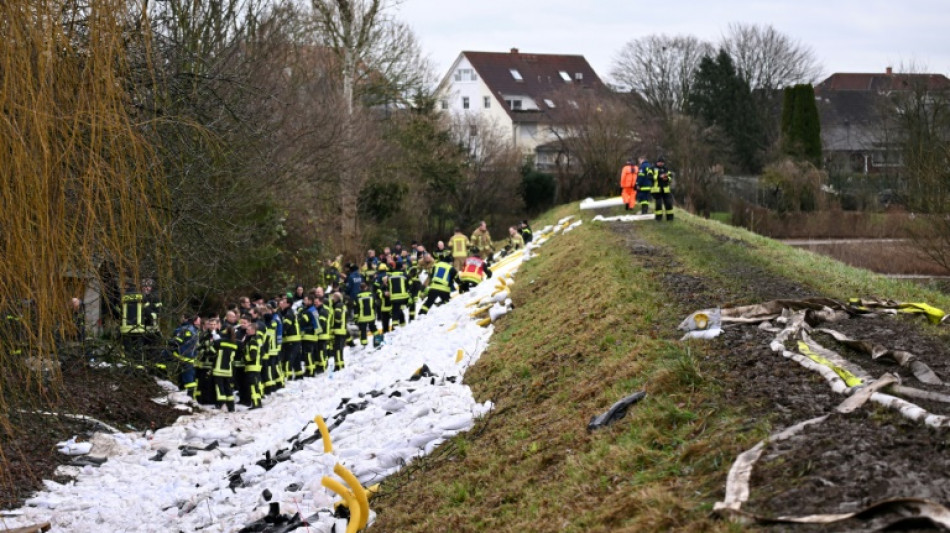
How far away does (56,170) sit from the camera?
751 cm

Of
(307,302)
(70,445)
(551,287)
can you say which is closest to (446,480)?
(70,445)

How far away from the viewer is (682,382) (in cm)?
941

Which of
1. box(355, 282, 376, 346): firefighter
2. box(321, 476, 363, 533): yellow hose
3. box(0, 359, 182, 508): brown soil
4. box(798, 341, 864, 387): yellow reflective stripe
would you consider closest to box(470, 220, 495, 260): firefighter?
box(355, 282, 376, 346): firefighter

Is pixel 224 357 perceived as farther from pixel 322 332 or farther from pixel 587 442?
pixel 587 442

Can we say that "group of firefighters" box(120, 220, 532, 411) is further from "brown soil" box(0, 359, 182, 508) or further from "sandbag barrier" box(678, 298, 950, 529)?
"sandbag barrier" box(678, 298, 950, 529)

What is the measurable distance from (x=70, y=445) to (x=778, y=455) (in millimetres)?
11943

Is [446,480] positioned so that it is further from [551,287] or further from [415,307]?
[415,307]

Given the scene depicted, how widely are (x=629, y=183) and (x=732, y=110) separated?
141 ft

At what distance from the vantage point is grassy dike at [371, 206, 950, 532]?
7.49 meters

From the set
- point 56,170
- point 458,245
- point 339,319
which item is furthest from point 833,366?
point 458,245

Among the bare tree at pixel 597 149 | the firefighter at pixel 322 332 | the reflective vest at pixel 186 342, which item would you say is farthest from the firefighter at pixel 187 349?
the bare tree at pixel 597 149

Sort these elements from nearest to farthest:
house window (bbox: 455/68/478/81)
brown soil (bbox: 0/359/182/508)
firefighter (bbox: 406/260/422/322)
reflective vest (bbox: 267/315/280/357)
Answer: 1. brown soil (bbox: 0/359/182/508)
2. reflective vest (bbox: 267/315/280/357)
3. firefighter (bbox: 406/260/422/322)
4. house window (bbox: 455/68/478/81)

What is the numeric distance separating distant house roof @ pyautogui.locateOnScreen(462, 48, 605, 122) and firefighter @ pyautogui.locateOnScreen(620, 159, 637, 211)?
4509 cm

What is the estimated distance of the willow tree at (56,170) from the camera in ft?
23.5
